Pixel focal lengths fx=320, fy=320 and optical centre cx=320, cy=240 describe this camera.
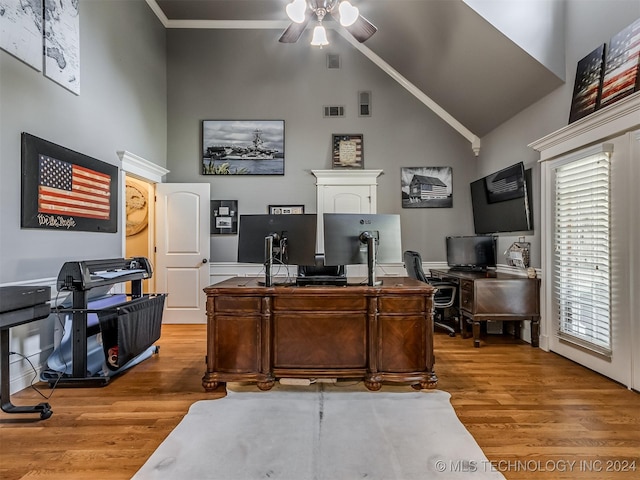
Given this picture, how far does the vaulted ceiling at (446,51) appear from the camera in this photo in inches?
138

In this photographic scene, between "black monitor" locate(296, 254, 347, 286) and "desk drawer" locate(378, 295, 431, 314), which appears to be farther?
"black monitor" locate(296, 254, 347, 286)

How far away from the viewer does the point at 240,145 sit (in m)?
5.14

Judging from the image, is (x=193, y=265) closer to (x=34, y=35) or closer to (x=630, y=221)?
(x=34, y=35)

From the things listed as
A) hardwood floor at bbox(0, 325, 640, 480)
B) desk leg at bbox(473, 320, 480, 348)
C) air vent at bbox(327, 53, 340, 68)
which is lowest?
hardwood floor at bbox(0, 325, 640, 480)

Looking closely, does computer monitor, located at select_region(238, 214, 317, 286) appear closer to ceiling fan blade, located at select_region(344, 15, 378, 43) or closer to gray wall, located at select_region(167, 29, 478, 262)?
ceiling fan blade, located at select_region(344, 15, 378, 43)

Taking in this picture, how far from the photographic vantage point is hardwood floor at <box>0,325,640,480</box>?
1.73m

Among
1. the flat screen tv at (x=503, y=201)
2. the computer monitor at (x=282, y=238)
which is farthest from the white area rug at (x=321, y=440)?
the flat screen tv at (x=503, y=201)

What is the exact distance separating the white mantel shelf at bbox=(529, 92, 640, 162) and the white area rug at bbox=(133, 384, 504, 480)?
2.64 metres

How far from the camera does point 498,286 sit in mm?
3666

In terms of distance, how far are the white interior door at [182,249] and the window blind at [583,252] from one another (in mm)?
4513

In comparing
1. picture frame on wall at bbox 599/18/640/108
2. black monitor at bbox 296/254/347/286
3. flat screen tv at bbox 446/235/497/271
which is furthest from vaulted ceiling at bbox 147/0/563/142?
black monitor at bbox 296/254/347/286

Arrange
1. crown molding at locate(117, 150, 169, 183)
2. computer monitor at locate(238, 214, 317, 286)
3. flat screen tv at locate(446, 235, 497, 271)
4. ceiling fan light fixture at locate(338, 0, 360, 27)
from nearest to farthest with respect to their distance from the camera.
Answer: computer monitor at locate(238, 214, 317, 286) < ceiling fan light fixture at locate(338, 0, 360, 27) < crown molding at locate(117, 150, 169, 183) < flat screen tv at locate(446, 235, 497, 271)

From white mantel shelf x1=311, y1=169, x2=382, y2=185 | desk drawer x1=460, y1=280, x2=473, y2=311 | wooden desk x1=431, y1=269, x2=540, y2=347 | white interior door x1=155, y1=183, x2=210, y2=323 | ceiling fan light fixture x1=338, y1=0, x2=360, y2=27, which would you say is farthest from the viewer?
white mantel shelf x1=311, y1=169, x2=382, y2=185

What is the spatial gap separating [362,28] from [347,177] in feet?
7.26
